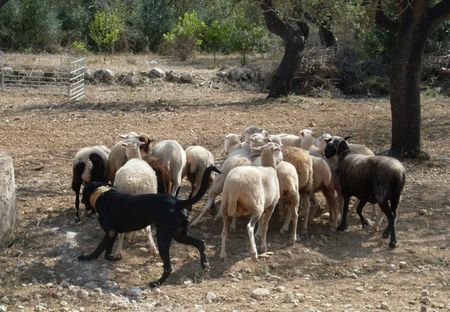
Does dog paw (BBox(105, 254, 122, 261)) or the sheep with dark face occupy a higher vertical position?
the sheep with dark face

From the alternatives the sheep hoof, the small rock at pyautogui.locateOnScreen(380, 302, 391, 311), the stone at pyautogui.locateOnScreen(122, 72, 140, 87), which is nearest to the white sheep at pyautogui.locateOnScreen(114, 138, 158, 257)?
the sheep hoof

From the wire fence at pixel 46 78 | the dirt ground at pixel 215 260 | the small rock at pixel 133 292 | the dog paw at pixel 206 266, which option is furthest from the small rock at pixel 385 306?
the wire fence at pixel 46 78

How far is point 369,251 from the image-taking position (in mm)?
8539

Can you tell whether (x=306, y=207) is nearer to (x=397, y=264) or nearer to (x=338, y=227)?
(x=338, y=227)

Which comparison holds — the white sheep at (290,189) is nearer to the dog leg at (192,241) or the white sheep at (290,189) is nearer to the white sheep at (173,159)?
the white sheep at (173,159)

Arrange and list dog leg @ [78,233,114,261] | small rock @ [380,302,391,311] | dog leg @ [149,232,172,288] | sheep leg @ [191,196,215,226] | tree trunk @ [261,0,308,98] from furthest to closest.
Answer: tree trunk @ [261,0,308,98]
sheep leg @ [191,196,215,226]
dog leg @ [78,233,114,261]
dog leg @ [149,232,172,288]
small rock @ [380,302,391,311]

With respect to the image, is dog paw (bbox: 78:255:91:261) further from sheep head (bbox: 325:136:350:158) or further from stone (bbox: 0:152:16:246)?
sheep head (bbox: 325:136:350:158)

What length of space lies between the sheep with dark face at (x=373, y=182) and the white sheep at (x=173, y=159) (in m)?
1.95

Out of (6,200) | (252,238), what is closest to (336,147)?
(252,238)

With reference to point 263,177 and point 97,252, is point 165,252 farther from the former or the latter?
point 263,177

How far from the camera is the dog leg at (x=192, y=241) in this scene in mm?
7309

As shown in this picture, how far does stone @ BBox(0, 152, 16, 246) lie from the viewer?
7871mm

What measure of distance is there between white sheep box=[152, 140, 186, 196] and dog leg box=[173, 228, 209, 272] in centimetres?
203

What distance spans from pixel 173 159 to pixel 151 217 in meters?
2.13
